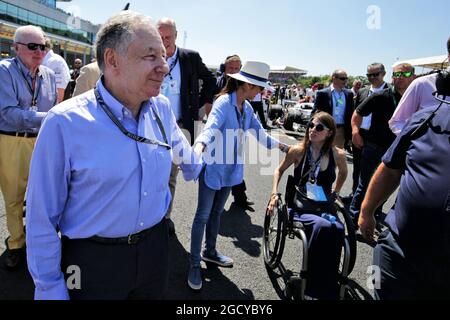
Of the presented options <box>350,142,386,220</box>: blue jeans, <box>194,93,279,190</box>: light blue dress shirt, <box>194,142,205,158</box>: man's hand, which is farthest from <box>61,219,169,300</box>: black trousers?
<box>350,142,386,220</box>: blue jeans

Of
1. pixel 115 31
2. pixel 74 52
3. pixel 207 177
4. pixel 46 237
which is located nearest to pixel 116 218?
pixel 46 237

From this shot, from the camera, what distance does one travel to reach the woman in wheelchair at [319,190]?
234cm

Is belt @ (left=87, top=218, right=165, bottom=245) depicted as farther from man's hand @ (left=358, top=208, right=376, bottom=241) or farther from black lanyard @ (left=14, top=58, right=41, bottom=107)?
black lanyard @ (left=14, top=58, right=41, bottom=107)

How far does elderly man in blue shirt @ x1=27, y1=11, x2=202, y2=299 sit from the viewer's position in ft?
3.88

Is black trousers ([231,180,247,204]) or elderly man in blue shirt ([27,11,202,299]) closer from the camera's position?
elderly man in blue shirt ([27,11,202,299])

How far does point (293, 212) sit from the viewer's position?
277 cm

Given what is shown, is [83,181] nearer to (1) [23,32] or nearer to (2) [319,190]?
(1) [23,32]

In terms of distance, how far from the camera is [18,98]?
256 centimetres

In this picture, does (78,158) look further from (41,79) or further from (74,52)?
(74,52)

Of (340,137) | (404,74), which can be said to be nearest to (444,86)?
(404,74)

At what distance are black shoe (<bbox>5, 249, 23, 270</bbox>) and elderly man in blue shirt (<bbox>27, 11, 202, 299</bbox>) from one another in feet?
5.99

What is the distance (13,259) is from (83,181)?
2.11 m

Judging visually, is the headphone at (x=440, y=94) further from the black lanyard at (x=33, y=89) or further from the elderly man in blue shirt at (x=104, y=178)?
the black lanyard at (x=33, y=89)

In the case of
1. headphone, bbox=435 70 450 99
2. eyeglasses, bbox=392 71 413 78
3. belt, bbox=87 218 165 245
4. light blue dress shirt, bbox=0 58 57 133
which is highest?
eyeglasses, bbox=392 71 413 78
